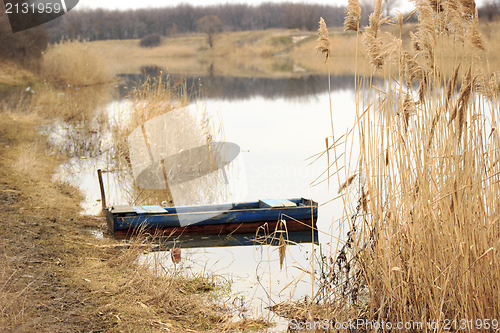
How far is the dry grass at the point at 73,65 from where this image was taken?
68.6 feet

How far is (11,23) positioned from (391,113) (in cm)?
1939

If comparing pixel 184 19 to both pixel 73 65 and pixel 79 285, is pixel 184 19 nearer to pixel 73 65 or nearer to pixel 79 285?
pixel 73 65

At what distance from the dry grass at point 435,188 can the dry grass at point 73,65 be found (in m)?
18.9

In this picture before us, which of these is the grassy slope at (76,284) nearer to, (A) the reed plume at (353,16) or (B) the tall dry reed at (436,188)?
(B) the tall dry reed at (436,188)

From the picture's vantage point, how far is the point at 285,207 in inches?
270

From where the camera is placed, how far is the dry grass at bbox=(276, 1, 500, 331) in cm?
289

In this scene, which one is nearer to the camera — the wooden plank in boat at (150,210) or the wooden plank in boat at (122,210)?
the wooden plank in boat at (122,210)

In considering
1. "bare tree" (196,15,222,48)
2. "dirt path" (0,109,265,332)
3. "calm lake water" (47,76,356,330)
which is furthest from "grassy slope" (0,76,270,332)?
"bare tree" (196,15,222,48)

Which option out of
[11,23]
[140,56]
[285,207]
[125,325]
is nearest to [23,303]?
[125,325]

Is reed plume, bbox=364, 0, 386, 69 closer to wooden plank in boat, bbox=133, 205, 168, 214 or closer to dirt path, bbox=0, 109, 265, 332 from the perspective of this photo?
dirt path, bbox=0, 109, 265, 332

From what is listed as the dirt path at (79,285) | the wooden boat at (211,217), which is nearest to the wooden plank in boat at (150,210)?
the wooden boat at (211,217)

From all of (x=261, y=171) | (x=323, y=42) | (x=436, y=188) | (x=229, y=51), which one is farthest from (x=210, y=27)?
(x=436, y=188)

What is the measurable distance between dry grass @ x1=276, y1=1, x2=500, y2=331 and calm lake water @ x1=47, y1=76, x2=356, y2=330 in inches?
11.7

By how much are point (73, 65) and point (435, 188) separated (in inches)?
785
